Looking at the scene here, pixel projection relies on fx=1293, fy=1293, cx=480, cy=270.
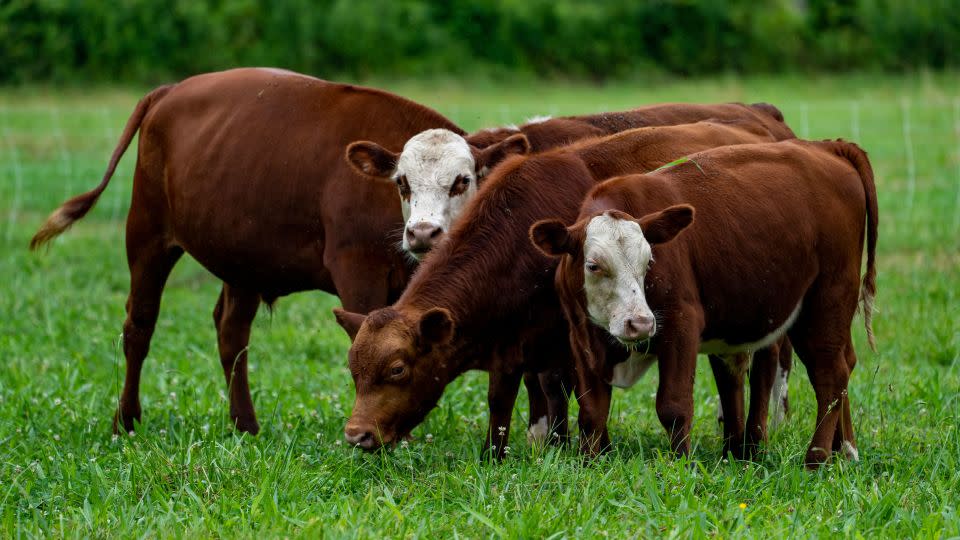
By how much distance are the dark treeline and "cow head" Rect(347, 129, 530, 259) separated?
28107mm

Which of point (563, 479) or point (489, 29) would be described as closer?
point (563, 479)

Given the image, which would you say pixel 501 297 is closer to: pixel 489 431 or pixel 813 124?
pixel 489 431

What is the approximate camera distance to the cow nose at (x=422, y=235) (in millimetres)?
6516

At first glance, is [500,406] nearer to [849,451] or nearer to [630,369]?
[630,369]

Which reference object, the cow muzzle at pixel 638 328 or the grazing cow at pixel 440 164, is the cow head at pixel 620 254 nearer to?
the cow muzzle at pixel 638 328

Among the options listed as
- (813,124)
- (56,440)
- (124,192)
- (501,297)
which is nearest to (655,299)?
(501,297)

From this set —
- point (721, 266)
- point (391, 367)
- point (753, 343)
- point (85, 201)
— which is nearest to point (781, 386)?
point (753, 343)

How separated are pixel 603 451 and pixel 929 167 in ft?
46.4

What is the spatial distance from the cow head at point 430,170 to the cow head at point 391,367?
0.69 metres

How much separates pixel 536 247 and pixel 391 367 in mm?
874

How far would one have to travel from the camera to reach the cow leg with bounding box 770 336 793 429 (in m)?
7.59

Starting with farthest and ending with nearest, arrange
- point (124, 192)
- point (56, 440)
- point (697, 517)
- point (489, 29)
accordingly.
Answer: point (489, 29) < point (124, 192) < point (56, 440) < point (697, 517)

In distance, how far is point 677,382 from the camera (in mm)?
5863

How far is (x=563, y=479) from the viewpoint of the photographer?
5500 millimetres
